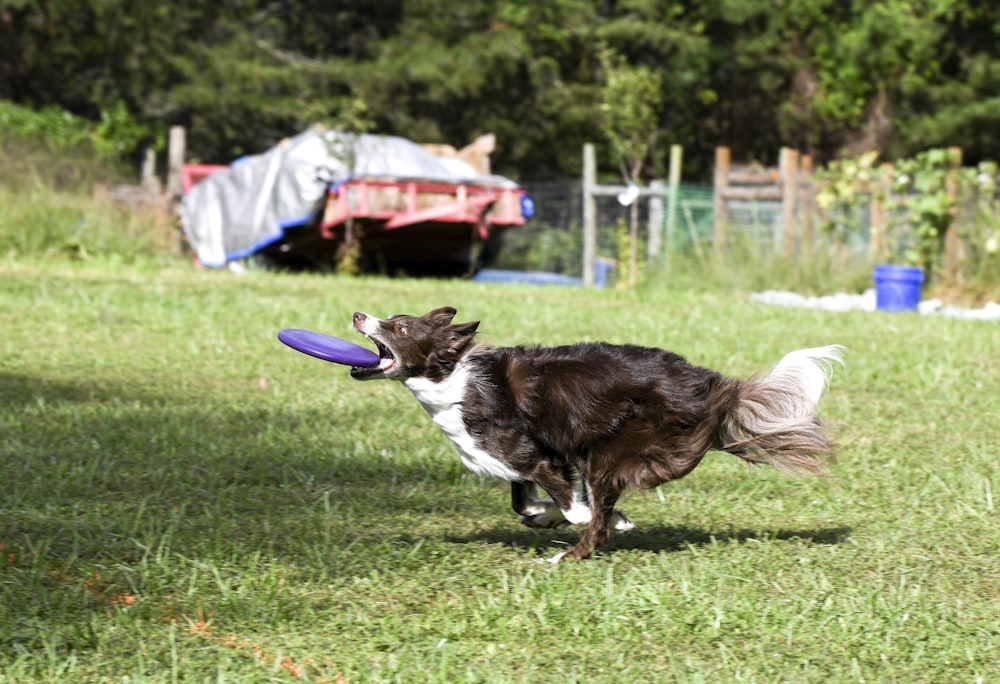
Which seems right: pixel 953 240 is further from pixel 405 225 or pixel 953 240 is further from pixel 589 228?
pixel 405 225

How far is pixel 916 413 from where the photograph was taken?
26.5ft

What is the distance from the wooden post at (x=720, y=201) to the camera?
1750cm

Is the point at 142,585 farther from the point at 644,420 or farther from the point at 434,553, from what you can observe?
the point at 644,420

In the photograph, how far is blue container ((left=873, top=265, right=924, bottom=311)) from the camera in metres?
14.6

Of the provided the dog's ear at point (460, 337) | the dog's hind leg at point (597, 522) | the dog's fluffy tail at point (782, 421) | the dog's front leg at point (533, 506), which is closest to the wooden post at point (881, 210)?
the dog's fluffy tail at point (782, 421)

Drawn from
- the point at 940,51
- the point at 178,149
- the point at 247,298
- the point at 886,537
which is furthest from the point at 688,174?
the point at 886,537

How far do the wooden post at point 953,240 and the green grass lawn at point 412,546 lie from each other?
262 inches

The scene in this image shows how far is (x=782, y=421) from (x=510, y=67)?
26175 mm

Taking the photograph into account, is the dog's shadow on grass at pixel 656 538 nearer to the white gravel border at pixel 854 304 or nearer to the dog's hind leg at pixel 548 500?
the dog's hind leg at pixel 548 500

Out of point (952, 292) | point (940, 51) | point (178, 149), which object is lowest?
point (952, 292)

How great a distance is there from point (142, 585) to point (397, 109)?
26807 millimetres

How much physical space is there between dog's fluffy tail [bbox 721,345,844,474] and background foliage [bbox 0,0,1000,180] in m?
25.1

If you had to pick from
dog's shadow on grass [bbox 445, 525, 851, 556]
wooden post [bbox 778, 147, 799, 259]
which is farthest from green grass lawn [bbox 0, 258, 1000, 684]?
wooden post [bbox 778, 147, 799, 259]

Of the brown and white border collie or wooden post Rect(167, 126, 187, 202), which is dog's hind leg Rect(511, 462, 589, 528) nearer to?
the brown and white border collie
